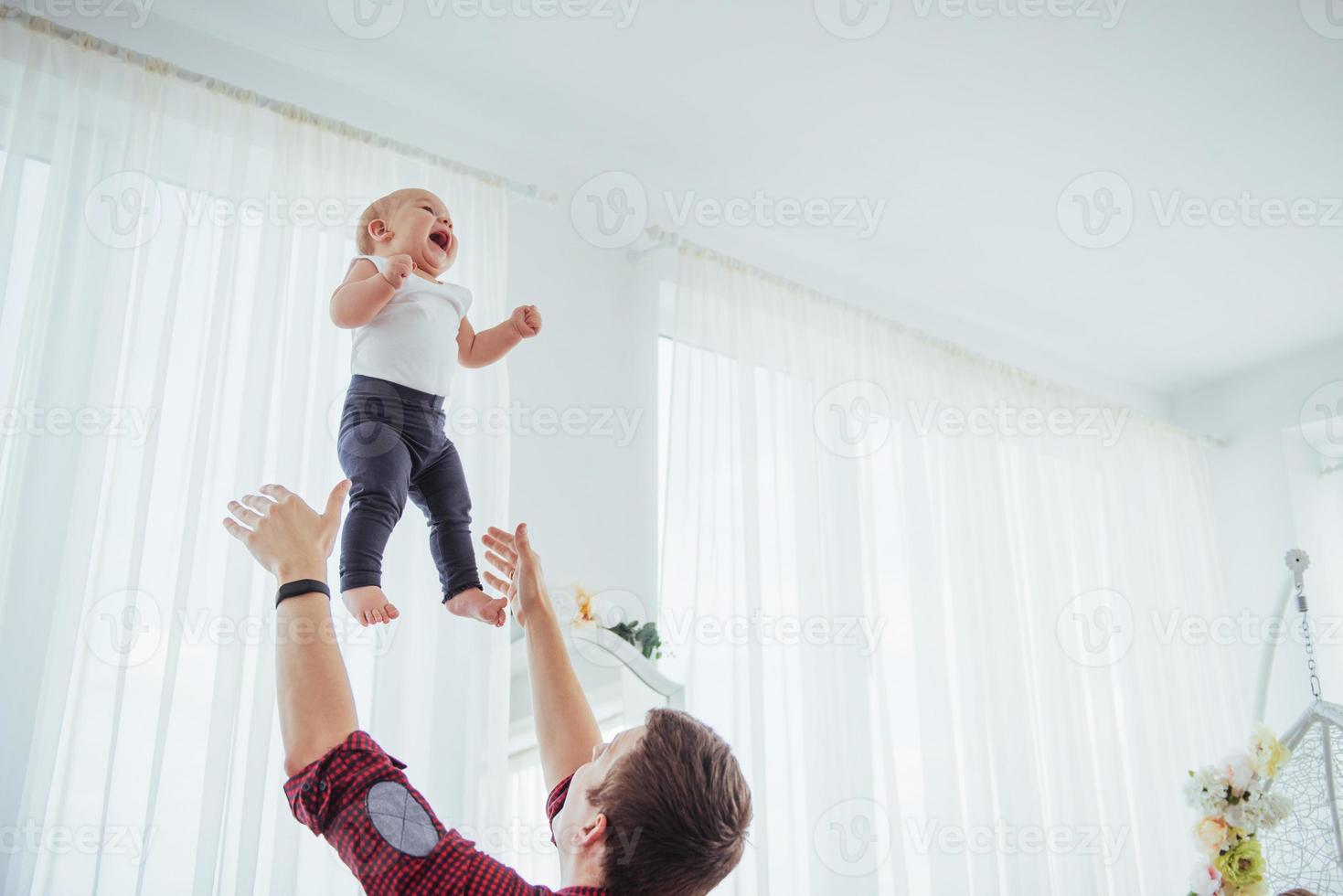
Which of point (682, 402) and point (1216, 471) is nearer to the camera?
point (682, 402)

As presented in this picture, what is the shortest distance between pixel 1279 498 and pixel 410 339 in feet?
15.4

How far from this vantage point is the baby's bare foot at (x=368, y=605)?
4.72 ft

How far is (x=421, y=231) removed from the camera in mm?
1627

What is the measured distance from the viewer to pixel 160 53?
2.48m

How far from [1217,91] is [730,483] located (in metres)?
1.84

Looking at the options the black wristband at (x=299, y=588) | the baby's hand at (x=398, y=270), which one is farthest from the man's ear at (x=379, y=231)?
the black wristband at (x=299, y=588)

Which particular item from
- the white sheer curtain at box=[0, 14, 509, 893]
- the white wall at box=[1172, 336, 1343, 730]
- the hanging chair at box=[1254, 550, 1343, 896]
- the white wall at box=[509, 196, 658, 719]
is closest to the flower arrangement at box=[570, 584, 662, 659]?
the white wall at box=[509, 196, 658, 719]

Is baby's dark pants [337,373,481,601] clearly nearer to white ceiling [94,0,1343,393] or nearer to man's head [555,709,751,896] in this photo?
man's head [555,709,751,896]

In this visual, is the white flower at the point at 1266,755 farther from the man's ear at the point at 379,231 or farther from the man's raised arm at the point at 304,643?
the man's raised arm at the point at 304,643

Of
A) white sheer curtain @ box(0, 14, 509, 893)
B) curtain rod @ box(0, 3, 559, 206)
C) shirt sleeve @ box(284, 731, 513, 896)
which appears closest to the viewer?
shirt sleeve @ box(284, 731, 513, 896)

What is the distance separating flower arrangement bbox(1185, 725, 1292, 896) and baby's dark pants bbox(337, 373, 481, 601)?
2566 millimetres

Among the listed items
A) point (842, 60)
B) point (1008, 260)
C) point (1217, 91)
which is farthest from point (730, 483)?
point (1217, 91)

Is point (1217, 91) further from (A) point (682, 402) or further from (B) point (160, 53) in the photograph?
(B) point (160, 53)

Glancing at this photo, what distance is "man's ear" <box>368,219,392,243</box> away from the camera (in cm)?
164
